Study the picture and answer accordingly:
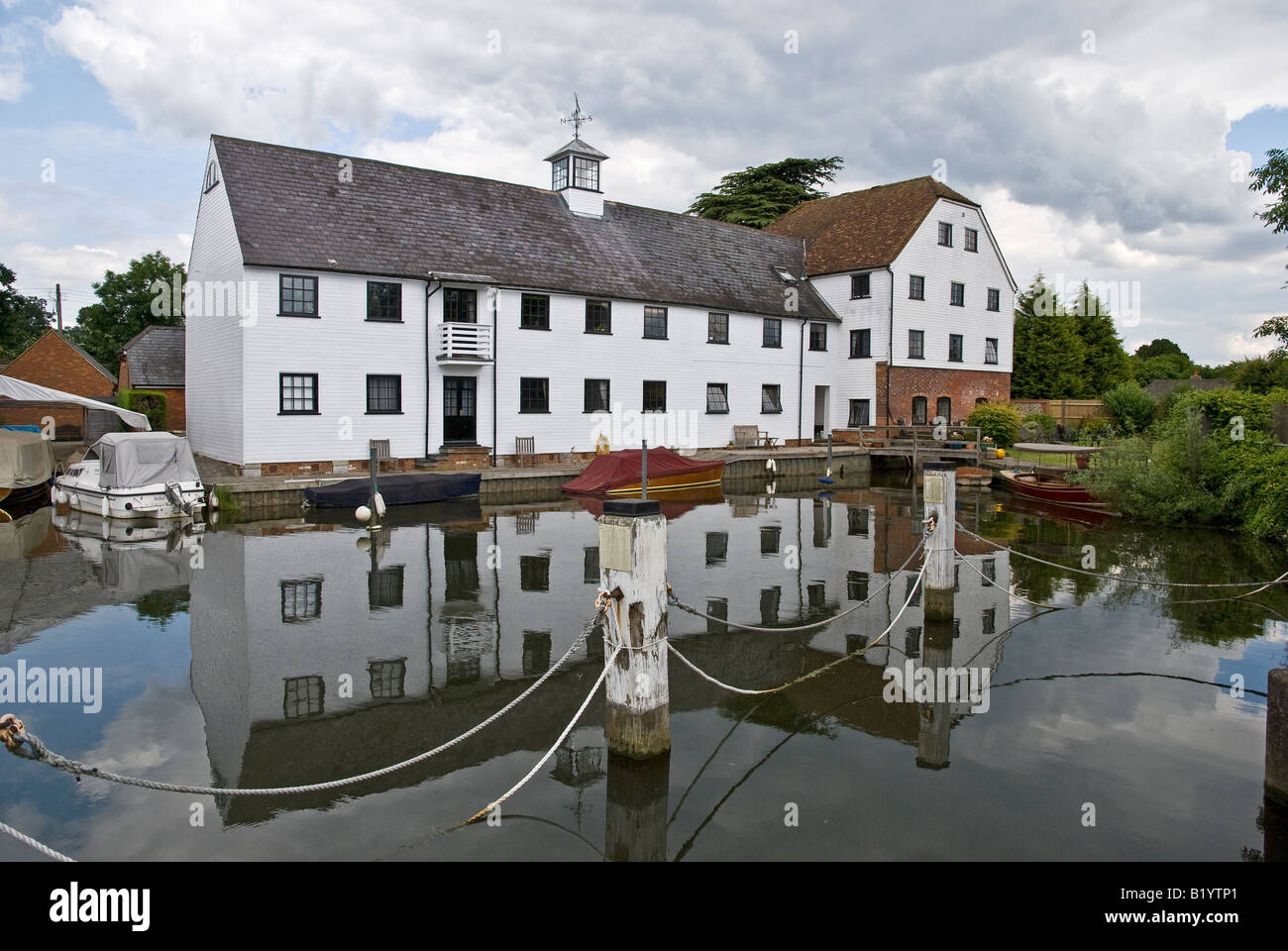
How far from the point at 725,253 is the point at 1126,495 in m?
21.6

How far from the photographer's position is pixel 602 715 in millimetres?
8945

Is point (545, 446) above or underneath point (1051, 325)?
underneath

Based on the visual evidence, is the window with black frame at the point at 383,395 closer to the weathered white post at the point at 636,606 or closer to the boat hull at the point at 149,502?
the boat hull at the point at 149,502

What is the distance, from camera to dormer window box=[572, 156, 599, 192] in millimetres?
35781

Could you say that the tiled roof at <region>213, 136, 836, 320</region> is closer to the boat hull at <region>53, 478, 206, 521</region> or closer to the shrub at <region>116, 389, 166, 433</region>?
the boat hull at <region>53, 478, 206, 521</region>

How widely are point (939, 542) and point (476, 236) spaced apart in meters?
23.6

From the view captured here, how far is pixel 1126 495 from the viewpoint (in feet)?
77.6

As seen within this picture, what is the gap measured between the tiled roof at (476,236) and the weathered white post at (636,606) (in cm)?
2253

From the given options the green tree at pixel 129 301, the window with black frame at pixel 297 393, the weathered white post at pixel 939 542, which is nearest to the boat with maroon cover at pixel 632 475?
the window with black frame at pixel 297 393

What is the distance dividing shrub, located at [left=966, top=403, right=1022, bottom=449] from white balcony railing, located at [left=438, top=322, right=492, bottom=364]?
71.3ft

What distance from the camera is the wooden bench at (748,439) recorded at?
37188 mm
